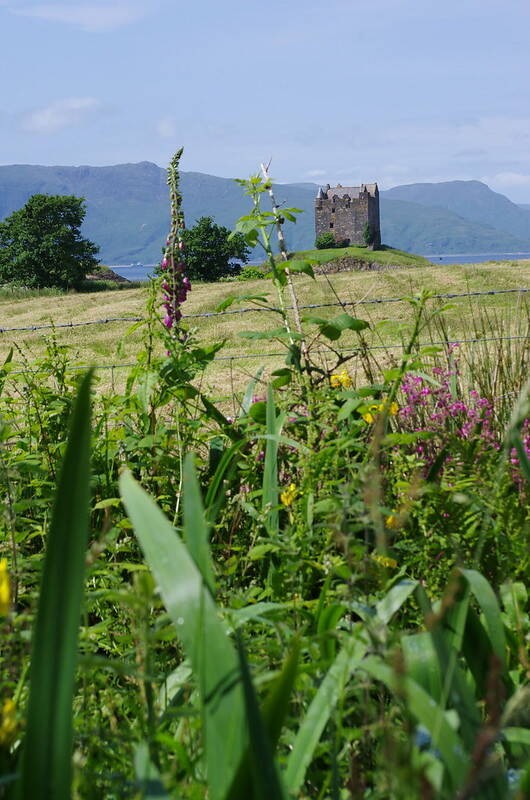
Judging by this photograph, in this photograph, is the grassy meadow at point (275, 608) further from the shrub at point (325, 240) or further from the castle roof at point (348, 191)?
the castle roof at point (348, 191)

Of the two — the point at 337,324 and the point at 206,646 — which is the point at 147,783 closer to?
the point at 206,646

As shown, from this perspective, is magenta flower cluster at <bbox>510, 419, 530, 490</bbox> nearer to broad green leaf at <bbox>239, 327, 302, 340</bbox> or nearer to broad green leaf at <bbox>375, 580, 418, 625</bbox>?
broad green leaf at <bbox>239, 327, 302, 340</bbox>

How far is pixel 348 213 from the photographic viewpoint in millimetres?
117688

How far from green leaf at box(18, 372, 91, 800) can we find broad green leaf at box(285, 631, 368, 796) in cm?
29

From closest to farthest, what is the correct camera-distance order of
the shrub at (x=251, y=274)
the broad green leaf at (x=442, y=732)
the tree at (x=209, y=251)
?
1. the broad green leaf at (x=442, y=732)
2. the shrub at (x=251, y=274)
3. the tree at (x=209, y=251)

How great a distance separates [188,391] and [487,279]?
24857 mm

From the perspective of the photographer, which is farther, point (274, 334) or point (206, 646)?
point (274, 334)

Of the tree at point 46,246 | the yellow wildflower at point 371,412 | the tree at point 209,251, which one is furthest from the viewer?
the tree at point 209,251

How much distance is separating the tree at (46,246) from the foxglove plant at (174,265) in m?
69.5

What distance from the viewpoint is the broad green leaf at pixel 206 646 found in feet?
3.22

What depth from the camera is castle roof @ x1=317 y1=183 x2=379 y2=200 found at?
119m

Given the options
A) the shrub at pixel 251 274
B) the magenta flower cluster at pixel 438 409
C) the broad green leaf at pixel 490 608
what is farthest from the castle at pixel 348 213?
the broad green leaf at pixel 490 608

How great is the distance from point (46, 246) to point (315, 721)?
2982 inches

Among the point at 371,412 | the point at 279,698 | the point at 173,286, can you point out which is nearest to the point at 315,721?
the point at 279,698
